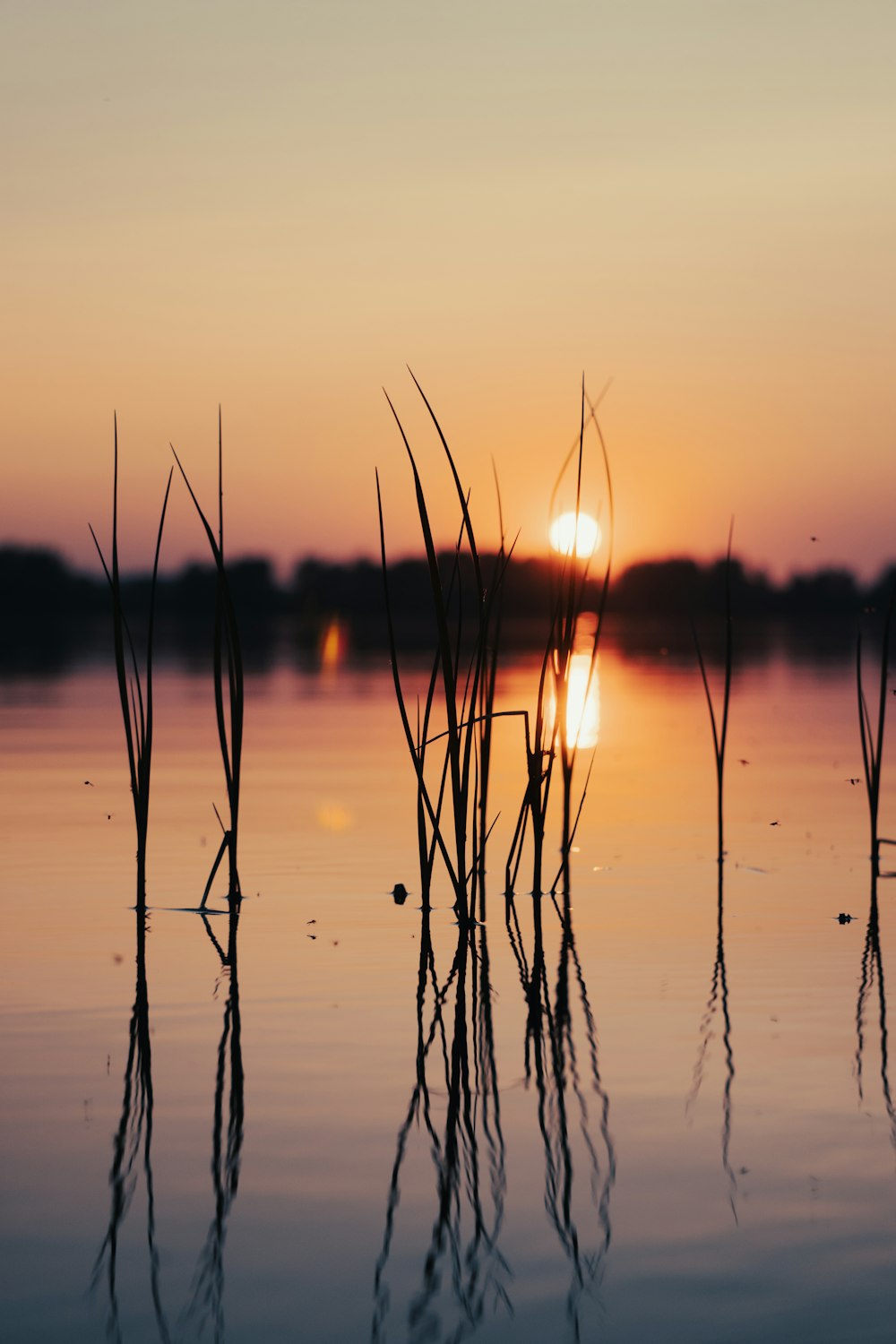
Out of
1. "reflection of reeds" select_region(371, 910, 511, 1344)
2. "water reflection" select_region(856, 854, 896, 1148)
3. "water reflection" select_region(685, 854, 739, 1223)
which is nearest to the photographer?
"reflection of reeds" select_region(371, 910, 511, 1344)

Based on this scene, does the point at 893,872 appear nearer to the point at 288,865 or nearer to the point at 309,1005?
the point at 288,865

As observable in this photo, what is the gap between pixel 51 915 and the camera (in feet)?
16.7

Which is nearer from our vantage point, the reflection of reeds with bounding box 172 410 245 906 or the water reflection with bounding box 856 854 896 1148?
the water reflection with bounding box 856 854 896 1148

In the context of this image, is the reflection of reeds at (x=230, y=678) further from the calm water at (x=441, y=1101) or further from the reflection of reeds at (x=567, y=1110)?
the reflection of reeds at (x=567, y=1110)

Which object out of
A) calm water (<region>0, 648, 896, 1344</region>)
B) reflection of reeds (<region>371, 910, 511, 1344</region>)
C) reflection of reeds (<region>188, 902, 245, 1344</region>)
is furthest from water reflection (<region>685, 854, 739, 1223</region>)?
reflection of reeds (<region>188, 902, 245, 1344</region>)

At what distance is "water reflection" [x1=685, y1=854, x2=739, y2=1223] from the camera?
2854 mm

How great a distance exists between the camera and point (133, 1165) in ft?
9.37

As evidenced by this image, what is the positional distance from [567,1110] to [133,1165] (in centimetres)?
87

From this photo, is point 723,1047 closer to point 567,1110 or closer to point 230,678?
point 567,1110

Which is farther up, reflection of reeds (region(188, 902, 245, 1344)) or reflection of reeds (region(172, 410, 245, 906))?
reflection of reeds (region(172, 410, 245, 906))

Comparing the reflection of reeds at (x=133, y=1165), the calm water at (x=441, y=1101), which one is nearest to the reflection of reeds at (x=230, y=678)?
the calm water at (x=441, y=1101)

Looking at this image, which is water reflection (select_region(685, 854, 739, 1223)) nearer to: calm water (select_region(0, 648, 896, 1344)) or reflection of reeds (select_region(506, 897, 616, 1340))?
calm water (select_region(0, 648, 896, 1344))

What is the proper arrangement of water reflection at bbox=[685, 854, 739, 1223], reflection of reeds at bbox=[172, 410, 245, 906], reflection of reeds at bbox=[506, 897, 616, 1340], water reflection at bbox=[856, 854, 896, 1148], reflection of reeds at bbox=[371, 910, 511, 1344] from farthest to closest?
reflection of reeds at bbox=[172, 410, 245, 906] → water reflection at bbox=[856, 854, 896, 1148] → water reflection at bbox=[685, 854, 739, 1223] → reflection of reeds at bbox=[506, 897, 616, 1340] → reflection of reeds at bbox=[371, 910, 511, 1344]

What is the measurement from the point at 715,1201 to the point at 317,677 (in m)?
19.1
